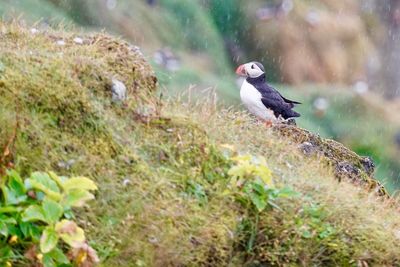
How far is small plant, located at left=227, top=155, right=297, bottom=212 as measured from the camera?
4.41 m

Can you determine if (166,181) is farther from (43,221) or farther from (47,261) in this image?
(47,261)

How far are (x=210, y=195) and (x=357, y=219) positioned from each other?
0.82m

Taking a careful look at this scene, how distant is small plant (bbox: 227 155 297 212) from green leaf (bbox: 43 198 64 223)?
3.34ft

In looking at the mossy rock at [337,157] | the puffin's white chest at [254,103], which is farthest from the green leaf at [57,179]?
the puffin's white chest at [254,103]

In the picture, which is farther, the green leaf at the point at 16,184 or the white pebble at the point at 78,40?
the white pebble at the point at 78,40

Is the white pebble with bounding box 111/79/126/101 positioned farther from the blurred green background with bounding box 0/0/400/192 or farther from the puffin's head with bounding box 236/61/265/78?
the blurred green background with bounding box 0/0/400/192

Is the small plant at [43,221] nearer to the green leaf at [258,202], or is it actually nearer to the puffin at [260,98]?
the green leaf at [258,202]

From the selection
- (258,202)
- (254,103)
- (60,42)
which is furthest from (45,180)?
(254,103)

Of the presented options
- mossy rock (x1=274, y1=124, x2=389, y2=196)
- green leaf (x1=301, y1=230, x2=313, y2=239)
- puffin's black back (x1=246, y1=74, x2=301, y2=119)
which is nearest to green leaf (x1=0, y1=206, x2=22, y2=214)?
green leaf (x1=301, y1=230, x2=313, y2=239)

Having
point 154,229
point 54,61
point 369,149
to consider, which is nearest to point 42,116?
point 54,61

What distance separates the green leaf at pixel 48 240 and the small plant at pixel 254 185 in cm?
109

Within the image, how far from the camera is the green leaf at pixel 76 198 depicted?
12.5 ft

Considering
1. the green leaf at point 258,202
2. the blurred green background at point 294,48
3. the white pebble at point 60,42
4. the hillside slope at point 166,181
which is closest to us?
the hillside slope at point 166,181

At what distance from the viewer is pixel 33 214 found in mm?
3701
